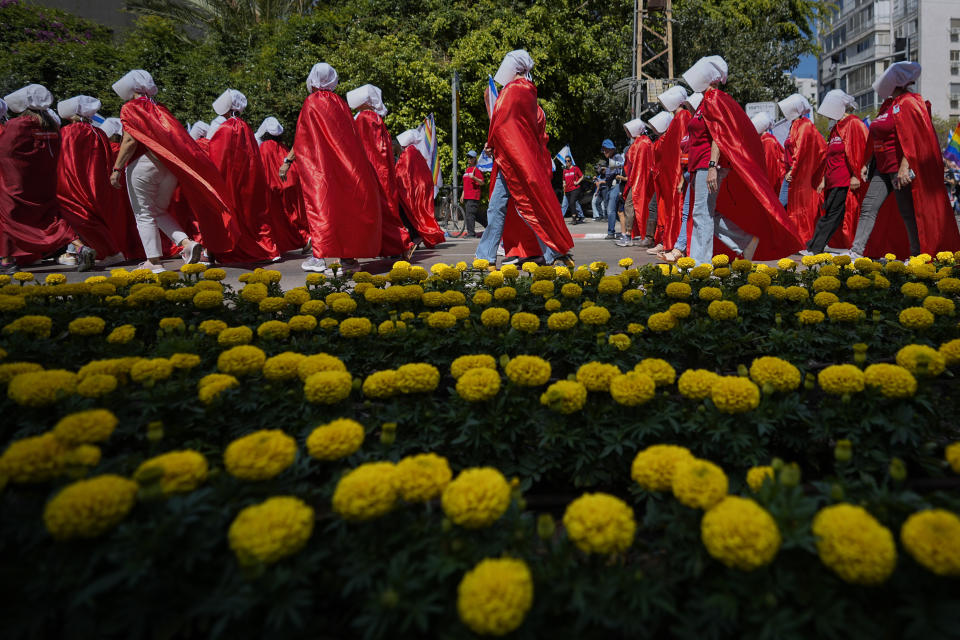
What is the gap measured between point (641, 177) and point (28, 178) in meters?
8.77

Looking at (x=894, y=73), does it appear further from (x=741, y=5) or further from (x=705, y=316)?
(x=741, y=5)

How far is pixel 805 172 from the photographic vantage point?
28.9 feet

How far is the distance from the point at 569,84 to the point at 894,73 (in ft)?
50.5

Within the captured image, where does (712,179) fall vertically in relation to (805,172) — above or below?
below

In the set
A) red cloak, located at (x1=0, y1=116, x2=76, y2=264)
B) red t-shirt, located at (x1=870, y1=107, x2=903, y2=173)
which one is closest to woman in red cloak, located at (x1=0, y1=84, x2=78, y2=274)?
red cloak, located at (x1=0, y1=116, x2=76, y2=264)

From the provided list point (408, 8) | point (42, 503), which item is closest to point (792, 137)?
point (42, 503)

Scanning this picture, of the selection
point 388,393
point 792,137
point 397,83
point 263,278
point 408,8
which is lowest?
point 388,393

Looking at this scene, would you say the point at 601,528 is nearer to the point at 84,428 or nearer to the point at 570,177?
the point at 84,428

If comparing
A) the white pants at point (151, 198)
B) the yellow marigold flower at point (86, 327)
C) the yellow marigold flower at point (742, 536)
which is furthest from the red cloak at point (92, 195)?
the yellow marigold flower at point (742, 536)

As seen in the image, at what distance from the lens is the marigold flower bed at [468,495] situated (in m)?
1.09

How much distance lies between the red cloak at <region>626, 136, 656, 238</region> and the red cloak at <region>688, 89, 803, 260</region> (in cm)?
344

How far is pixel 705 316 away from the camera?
121 inches

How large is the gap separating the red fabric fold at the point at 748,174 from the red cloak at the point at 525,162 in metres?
1.70

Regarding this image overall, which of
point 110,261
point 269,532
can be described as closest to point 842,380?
point 269,532
